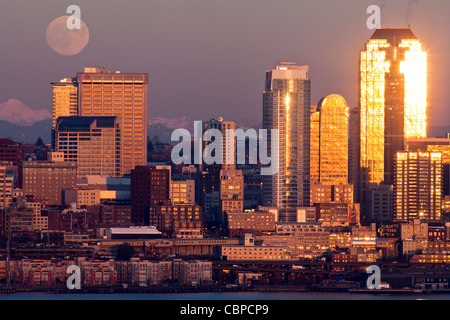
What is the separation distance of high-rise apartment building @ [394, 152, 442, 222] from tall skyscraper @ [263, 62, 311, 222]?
184 inches

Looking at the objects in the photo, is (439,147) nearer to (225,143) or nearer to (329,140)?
(329,140)

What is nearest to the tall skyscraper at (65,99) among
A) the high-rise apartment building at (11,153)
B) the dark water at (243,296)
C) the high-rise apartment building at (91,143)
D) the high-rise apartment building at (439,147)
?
the high-rise apartment building at (91,143)

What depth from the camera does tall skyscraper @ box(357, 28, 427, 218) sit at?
73562 millimetres

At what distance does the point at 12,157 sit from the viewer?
66250 mm

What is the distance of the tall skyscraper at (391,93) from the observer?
73562 millimetres

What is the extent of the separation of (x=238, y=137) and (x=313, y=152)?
5368 mm

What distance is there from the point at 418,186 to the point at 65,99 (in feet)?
96.9

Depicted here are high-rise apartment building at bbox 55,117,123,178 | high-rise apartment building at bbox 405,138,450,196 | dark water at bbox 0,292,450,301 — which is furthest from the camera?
high-rise apartment building at bbox 55,117,123,178

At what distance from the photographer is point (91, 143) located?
71.0 m

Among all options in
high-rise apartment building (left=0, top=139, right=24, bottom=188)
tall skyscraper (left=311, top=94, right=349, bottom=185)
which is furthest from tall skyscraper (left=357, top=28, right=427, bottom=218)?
high-rise apartment building (left=0, top=139, right=24, bottom=188)

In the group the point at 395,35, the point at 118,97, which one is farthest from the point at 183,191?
the point at 395,35

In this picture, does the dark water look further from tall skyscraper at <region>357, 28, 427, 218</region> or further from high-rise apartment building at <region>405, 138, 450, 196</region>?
tall skyscraper at <region>357, 28, 427, 218</region>

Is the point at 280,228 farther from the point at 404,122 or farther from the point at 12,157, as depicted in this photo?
the point at 404,122
